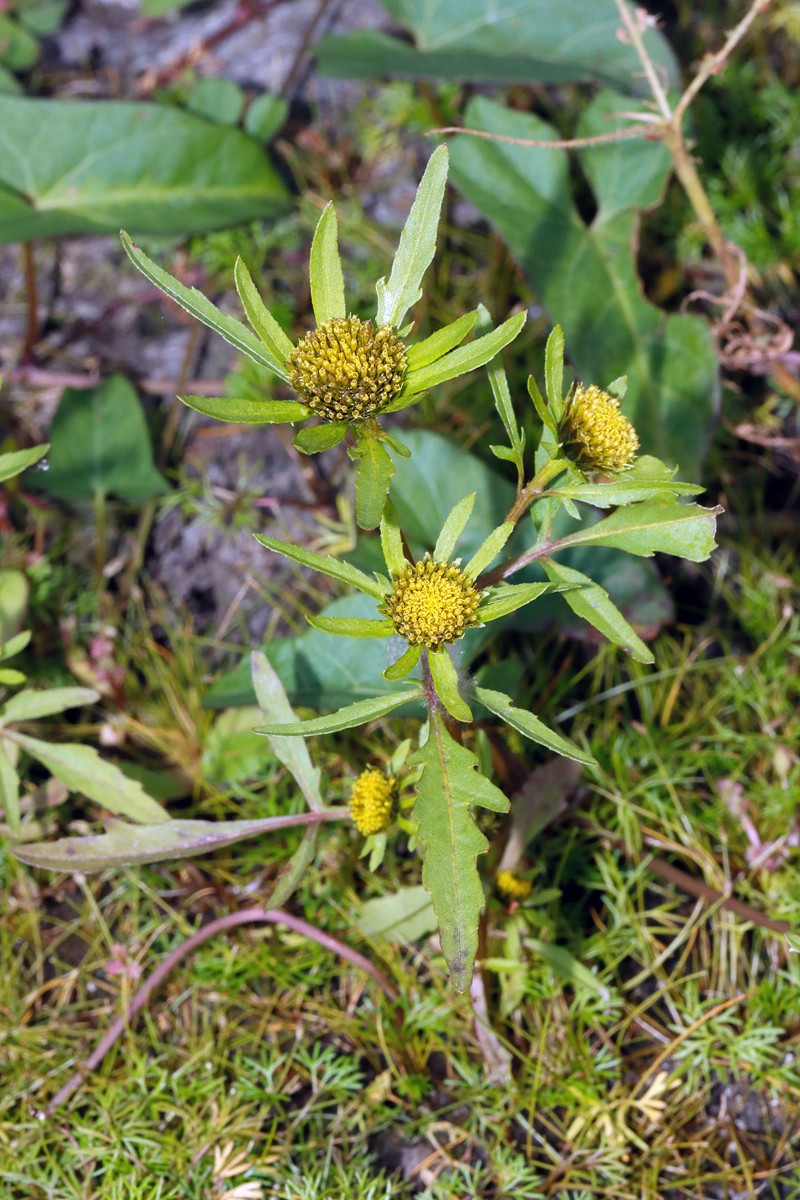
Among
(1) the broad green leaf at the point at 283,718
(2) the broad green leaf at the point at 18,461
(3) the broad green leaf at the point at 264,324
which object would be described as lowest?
(1) the broad green leaf at the point at 283,718

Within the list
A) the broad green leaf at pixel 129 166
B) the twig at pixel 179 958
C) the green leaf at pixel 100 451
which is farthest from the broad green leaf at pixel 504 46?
the twig at pixel 179 958

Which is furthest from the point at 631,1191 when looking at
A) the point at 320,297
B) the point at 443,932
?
the point at 320,297

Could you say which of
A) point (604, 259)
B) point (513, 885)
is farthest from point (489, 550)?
point (604, 259)

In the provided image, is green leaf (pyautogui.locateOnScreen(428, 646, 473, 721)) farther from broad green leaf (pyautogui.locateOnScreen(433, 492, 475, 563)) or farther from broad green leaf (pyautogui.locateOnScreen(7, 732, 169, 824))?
broad green leaf (pyautogui.locateOnScreen(7, 732, 169, 824))

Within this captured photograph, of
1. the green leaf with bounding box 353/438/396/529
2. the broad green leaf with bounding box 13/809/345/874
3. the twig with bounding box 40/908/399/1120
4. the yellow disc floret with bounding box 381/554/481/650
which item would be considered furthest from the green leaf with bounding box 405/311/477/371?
the twig with bounding box 40/908/399/1120

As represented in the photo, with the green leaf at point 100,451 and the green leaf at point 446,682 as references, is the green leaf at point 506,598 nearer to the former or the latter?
the green leaf at point 446,682

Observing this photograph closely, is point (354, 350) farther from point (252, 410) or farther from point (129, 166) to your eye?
point (129, 166)
